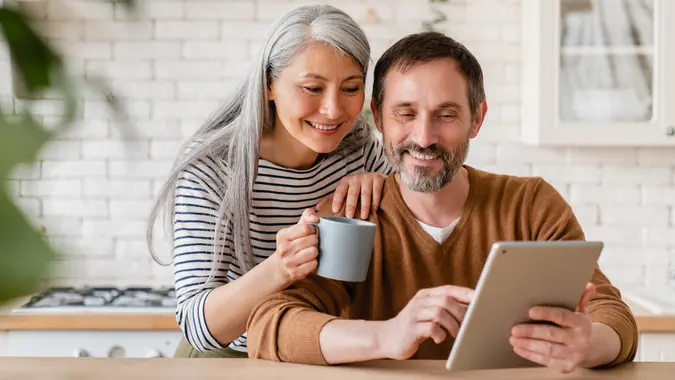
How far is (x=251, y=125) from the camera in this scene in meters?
1.77

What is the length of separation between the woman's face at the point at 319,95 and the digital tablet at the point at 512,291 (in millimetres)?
672

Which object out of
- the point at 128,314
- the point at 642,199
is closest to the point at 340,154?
the point at 128,314

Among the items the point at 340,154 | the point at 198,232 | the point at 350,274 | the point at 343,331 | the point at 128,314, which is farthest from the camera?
the point at 128,314

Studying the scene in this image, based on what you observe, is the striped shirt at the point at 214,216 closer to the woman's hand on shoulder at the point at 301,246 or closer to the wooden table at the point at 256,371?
the woman's hand on shoulder at the point at 301,246

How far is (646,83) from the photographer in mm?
3295

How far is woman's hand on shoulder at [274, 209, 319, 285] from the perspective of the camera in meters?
Result: 1.40

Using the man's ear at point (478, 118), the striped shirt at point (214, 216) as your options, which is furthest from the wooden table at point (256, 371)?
the man's ear at point (478, 118)

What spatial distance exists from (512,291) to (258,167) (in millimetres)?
871

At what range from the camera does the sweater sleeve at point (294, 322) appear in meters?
1.29

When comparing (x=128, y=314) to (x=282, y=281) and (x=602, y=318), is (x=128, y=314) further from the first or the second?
(x=602, y=318)

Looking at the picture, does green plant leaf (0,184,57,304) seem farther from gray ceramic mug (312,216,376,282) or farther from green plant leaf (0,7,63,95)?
gray ceramic mug (312,216,376,282)

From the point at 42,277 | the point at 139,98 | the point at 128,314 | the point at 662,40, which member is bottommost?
the point at 128,314

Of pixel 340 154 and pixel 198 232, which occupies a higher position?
pixel 340 154

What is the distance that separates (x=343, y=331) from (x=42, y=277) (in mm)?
1115
